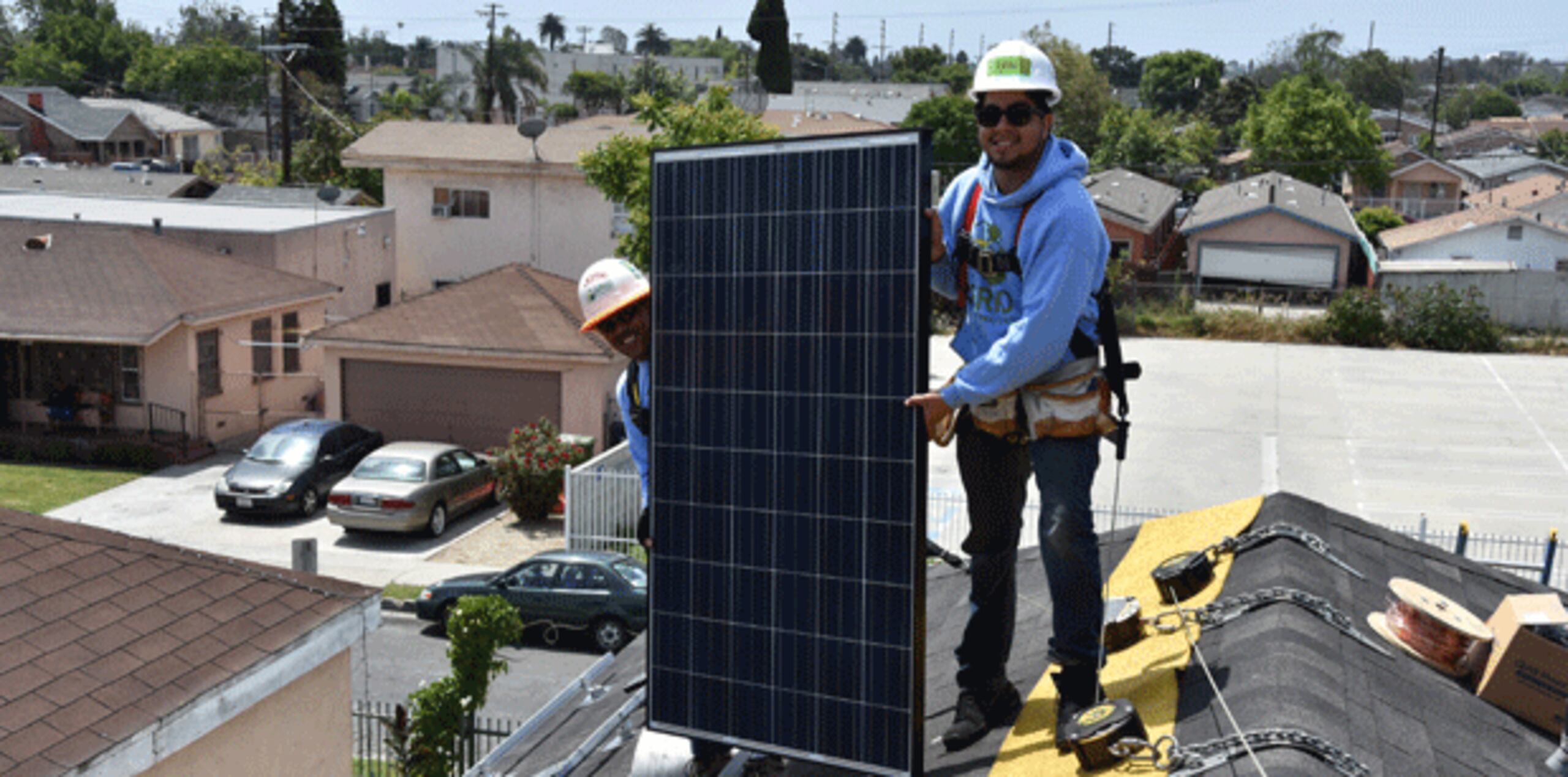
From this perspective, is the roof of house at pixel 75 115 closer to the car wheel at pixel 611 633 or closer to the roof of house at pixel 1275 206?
the roof of house at pixel 1275 206

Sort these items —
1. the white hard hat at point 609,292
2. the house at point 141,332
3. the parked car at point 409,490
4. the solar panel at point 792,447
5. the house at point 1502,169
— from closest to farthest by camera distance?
the solar panel at point 792,447 → the white hard hat at point 609,292 → the parked car at point 409,490 → the house at point 141,332 → the house at point 1502,169

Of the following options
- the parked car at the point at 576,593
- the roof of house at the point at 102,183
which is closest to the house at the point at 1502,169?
the roof of house at the point at 102,183

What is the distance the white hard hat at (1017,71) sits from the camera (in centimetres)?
450

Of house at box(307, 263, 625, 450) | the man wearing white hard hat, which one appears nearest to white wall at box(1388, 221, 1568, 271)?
house at box(307, 263, 625, 450)

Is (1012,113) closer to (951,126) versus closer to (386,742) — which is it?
(386,742)

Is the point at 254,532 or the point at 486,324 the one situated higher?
the point at 486,324

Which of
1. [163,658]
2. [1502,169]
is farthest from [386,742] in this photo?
[1502,169]

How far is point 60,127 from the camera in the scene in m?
78.9

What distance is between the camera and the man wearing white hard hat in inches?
172

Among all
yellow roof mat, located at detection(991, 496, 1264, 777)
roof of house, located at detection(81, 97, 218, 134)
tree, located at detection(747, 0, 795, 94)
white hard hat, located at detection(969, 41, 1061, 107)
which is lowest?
yellow roof mat, located at detection(991, 496, 1264, 777)

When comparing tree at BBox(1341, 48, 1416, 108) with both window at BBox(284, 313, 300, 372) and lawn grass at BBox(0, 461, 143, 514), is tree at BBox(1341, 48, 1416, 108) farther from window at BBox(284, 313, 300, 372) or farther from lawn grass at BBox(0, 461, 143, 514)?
lawn grass at BBox(0, 461, 143, 514)

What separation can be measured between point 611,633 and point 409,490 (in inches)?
269

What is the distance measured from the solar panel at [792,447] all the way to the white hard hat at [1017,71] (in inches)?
26.1

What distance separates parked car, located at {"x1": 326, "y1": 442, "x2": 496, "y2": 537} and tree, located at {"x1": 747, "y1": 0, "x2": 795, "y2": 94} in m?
50.1
